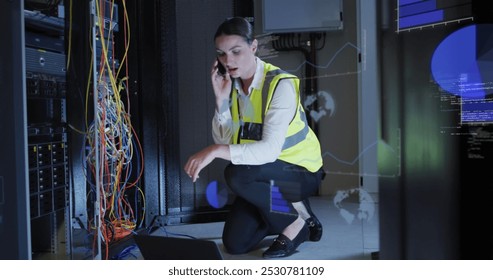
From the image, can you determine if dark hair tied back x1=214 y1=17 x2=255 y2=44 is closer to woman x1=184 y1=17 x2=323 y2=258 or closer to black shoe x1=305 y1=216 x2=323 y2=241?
woman x1=184 y1=17 x2=323 y2=258

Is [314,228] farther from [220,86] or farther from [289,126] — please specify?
[220,86]

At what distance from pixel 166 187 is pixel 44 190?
45 cm

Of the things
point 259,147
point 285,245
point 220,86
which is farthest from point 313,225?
point 220,86

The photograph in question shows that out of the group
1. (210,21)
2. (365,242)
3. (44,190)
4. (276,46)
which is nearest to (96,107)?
(44,190)

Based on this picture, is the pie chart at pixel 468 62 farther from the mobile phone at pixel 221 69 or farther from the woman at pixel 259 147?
the mobile phone at pixel 221 69

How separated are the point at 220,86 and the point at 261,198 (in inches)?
15.8

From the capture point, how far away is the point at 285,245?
159 centimetres

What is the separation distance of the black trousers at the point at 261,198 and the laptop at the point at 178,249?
0.52 ft

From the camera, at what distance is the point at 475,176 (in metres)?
1.39
